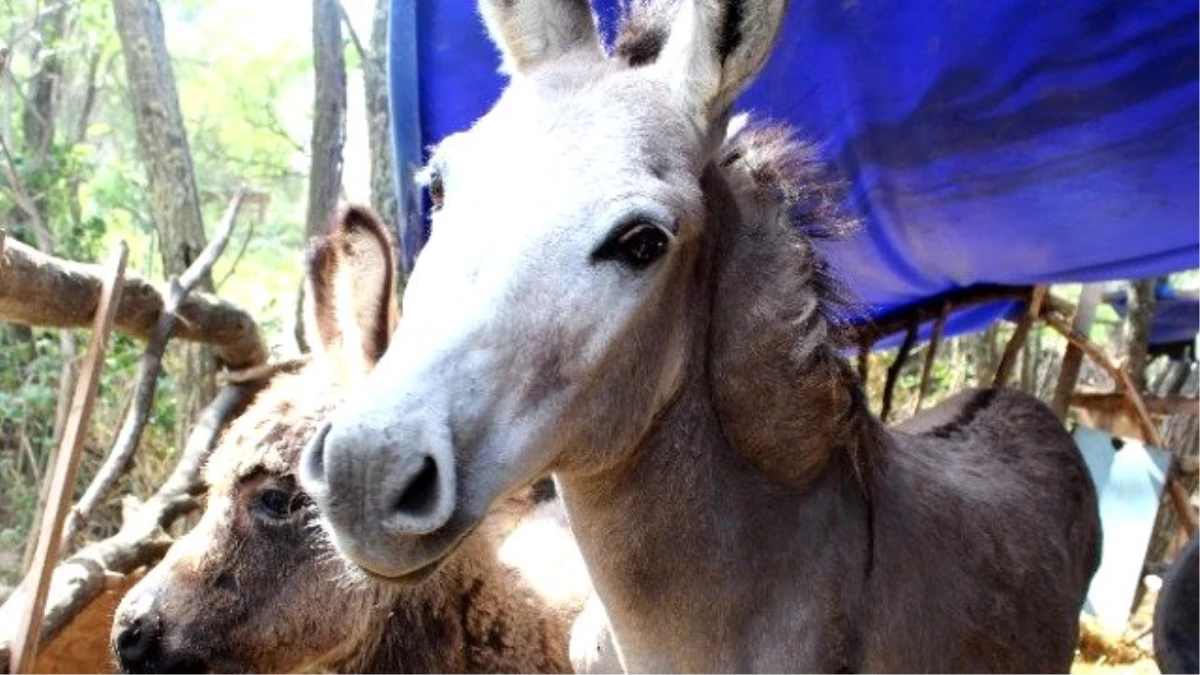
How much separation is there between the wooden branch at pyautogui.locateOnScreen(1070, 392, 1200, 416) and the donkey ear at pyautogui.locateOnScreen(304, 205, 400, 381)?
13.2ft

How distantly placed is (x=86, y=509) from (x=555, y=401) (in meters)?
2.28

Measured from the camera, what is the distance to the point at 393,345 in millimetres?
1830

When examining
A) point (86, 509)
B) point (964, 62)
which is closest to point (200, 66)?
point (86, 509)

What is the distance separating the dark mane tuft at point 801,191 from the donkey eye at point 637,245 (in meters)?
0.42

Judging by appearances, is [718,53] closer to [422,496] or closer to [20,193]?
[422,496]

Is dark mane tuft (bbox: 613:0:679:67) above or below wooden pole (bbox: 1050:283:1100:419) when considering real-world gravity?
above

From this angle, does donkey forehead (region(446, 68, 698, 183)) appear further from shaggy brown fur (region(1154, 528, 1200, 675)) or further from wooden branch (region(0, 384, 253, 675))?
wooden branch (region(0, 384, 253, 675))

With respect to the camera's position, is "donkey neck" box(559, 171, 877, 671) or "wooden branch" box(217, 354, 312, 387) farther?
"wooden branch" box(217, 354, 312, 387)

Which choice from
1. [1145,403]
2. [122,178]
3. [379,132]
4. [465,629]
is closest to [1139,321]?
[1145,403]

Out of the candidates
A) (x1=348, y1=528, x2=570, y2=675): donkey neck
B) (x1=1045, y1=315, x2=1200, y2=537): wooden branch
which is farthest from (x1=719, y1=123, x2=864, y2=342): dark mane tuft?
(x1=1045, y1=315, x2=1200, y2=537): wooden branch

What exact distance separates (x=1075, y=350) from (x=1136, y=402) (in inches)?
14.6

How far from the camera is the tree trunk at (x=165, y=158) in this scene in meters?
5.38

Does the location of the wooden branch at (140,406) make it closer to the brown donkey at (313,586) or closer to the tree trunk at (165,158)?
the brown donkey at (313,586)

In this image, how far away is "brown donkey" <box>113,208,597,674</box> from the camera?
9.78 feet
